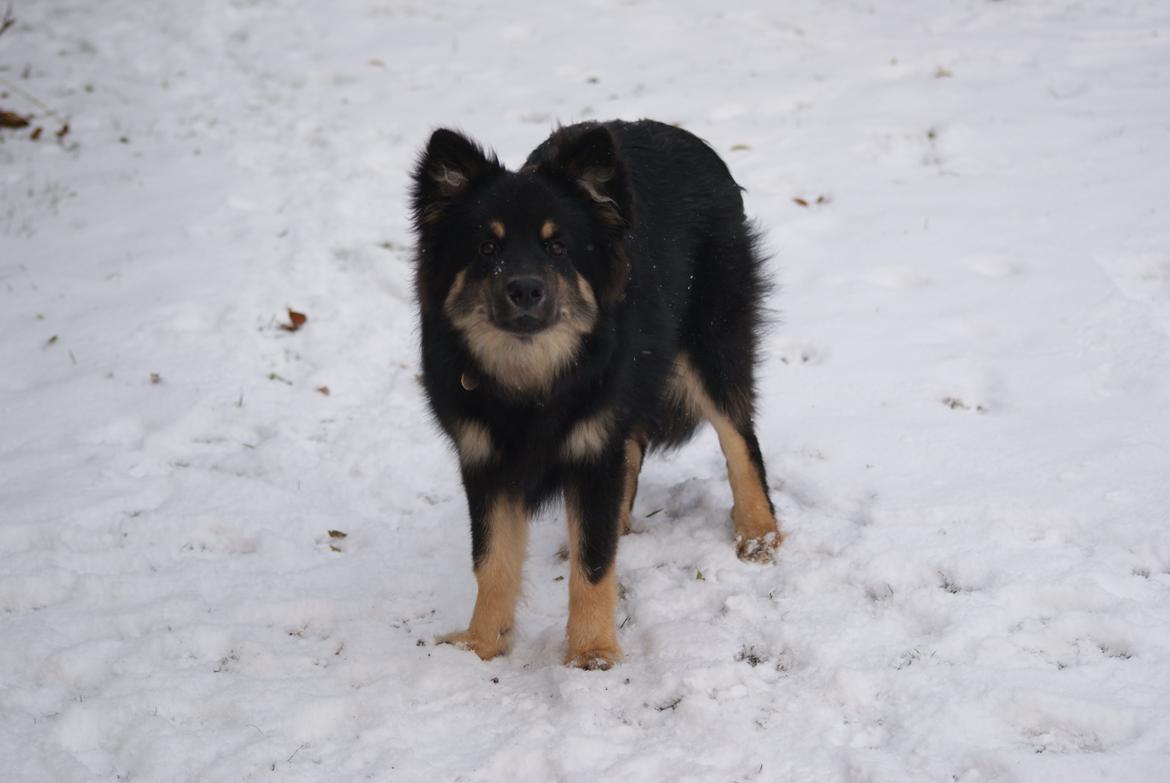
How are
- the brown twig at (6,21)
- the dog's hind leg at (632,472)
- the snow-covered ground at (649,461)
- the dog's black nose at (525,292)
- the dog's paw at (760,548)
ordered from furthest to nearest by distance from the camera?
Answer: the brown twig at (6,21), the dog's hind leg at (632,472), the dog's paw at (760,548), the dog's black nose at (525,292), the snow-covered ground at (649,461)

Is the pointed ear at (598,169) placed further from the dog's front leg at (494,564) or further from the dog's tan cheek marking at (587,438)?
the dog's front leg at (494,564)

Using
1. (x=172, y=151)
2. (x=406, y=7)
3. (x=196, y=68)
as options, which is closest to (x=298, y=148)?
(x=172, y=151)

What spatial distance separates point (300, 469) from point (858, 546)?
108 inches

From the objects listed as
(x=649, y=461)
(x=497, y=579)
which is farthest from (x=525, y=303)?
(x=649, y=461)

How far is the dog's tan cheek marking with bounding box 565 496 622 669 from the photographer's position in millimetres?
3748

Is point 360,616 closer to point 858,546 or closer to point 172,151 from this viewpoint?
point 858,546

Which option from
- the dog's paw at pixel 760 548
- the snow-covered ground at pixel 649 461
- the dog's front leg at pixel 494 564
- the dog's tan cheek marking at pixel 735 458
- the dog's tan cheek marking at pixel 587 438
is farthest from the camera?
the dog's tan cheek marking at pixel 735 458

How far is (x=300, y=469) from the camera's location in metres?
5.10

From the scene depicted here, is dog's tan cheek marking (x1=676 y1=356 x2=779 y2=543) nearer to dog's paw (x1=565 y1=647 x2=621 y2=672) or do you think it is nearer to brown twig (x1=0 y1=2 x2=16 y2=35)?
dog's paw (x1=565 y1=647 x2=621 y2=672)

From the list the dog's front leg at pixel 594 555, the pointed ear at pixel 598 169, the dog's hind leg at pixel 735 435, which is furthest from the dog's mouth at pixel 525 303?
the dog's hind leg at pixel 735 435

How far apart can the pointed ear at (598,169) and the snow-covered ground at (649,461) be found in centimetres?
157

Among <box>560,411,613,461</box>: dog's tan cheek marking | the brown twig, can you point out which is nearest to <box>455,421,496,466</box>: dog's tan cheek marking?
<box>560,411,613,461</box>: dog's tan cheek marking

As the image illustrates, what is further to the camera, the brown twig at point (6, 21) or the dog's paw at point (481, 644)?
the brown twig at point (6, 21)

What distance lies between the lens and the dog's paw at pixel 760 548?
4.22 metres
